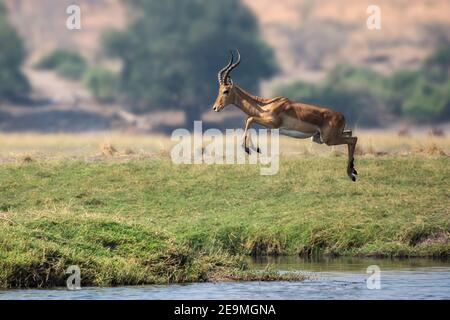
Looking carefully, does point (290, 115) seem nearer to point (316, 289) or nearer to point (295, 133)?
point (295, 133)

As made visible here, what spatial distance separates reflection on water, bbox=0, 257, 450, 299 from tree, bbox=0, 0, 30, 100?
3825cm

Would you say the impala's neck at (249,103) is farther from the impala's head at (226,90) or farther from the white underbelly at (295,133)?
the white underbelly at (295,133)

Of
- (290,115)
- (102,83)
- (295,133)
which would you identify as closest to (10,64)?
(102,83)

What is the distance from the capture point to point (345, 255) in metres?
15.8

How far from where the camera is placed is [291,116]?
49.3ft

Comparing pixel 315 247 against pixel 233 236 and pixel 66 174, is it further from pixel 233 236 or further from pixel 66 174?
pixel 66 174

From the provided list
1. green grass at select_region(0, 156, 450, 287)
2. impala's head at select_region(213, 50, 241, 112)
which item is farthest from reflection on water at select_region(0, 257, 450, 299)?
impala's head at select_region(213, 50, 241, 112)

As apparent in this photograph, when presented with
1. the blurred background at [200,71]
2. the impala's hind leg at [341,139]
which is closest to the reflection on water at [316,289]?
the impala's hind leg at [341,139]

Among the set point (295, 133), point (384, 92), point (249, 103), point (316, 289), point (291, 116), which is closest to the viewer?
point (316, 289)

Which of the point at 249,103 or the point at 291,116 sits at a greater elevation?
the point at 249,103

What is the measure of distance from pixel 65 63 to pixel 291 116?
42.7m

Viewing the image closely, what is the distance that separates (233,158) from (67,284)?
7.88 m
